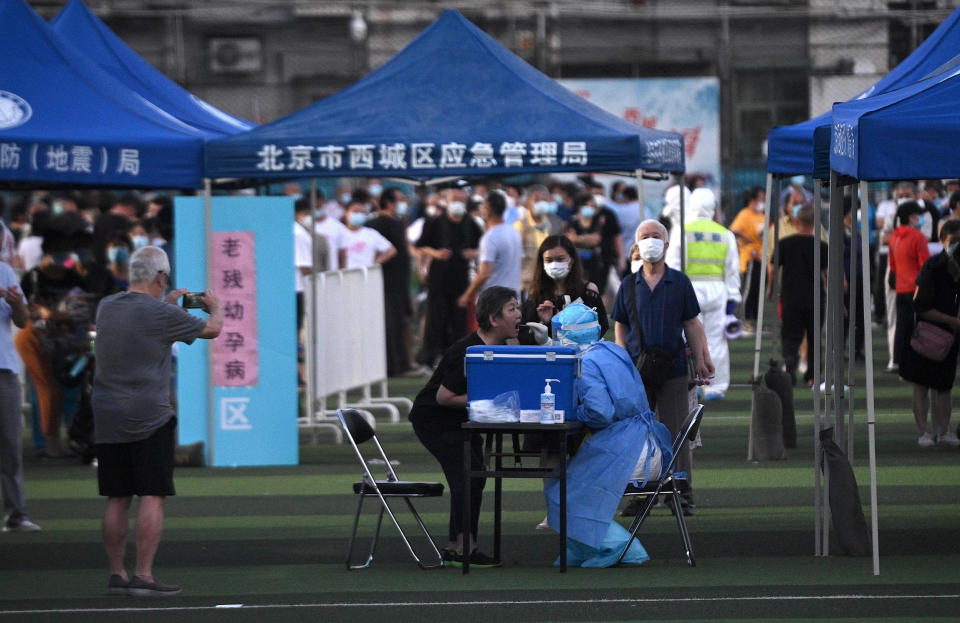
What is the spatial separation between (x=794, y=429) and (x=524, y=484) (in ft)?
8.96

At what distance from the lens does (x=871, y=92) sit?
477 inches

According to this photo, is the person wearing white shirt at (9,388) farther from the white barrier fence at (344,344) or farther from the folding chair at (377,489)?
the white barrier fence at (344,344)

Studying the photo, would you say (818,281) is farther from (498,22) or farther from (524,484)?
(498,22)

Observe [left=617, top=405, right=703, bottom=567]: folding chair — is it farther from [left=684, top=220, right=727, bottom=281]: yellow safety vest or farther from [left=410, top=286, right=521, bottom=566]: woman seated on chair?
[left=684, top=220, right=727, bottom=281]: yellow safety vest

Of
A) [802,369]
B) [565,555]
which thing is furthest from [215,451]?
[802,369]

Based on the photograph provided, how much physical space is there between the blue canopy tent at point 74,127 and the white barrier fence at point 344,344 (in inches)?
90.9

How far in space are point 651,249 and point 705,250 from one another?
5.44 metres

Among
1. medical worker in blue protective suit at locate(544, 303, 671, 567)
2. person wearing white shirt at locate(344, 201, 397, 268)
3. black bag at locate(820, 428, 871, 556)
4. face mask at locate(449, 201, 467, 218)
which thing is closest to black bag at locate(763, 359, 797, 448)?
black bag at locate(820, 428, 871, 556)

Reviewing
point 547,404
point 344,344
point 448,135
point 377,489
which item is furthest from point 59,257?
point 547,404

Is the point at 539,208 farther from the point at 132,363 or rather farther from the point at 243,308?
the point at 132,363

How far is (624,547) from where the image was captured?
9430 mm

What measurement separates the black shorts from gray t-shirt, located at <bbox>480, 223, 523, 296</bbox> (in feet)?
29.8

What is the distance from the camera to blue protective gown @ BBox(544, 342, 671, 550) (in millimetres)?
9180

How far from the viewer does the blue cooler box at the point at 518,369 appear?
8898 mm
